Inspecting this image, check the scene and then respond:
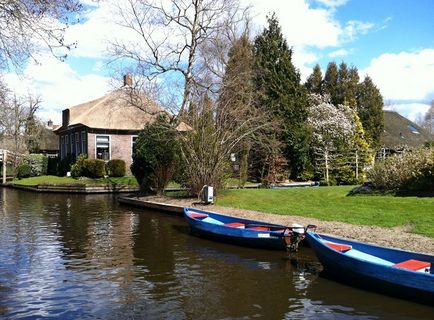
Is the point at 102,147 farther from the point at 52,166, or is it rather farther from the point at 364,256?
the point at 364,256

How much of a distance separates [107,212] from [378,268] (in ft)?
48.4

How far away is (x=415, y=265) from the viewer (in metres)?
8.70

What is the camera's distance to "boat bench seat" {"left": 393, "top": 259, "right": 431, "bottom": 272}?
8594 mm

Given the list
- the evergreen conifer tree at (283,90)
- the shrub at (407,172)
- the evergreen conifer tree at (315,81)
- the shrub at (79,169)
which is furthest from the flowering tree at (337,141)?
the shrub at (79,169)

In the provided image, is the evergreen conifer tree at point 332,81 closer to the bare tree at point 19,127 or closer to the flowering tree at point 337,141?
the flowering tree at point 337,141

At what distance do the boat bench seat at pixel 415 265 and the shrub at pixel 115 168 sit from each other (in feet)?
96.1

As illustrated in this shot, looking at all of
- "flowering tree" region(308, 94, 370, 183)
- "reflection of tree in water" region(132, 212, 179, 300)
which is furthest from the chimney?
"flowering tree" region(308, 94, 370, 183)

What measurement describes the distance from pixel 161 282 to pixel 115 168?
27.4 meters

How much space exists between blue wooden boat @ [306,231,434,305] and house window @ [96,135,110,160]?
1202 inches

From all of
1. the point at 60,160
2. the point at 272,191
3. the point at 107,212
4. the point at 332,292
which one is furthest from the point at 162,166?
the point at 60,160

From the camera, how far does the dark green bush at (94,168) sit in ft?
117

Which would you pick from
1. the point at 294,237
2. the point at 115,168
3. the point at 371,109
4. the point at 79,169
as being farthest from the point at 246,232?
the point at 371,109

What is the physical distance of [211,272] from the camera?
10.4 meters

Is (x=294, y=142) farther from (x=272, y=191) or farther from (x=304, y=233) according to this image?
(x=304, y=233)
